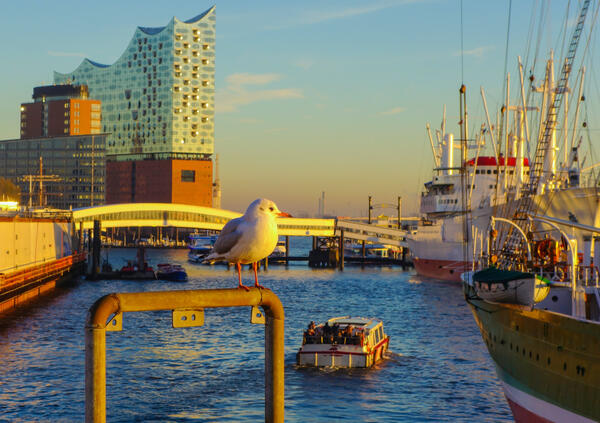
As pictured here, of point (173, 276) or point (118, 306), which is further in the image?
point (173, 276)

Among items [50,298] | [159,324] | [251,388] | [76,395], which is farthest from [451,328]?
[50,298]

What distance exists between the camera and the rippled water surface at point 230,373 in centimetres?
3391

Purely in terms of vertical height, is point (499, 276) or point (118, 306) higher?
point (118, 306)

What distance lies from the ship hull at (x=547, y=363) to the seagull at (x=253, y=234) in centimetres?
1143

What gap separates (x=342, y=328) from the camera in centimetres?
4288

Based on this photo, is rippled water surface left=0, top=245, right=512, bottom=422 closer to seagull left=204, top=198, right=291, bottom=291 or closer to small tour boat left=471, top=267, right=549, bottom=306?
small tour boat left=471, top=267, right=549, bottom=306

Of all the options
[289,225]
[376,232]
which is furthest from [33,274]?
[289,225]

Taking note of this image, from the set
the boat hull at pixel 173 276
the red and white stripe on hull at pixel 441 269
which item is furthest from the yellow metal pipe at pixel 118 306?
the red and white stripe on hull at pixel 441 269

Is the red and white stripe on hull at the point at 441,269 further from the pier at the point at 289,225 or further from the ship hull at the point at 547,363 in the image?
the ship hull at the point at 547,363

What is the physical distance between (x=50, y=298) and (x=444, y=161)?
7612 centimetres

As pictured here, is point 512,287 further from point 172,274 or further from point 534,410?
point 172,274

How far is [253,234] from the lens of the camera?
510 inches

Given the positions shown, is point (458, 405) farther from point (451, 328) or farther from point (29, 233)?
point (29, 233)

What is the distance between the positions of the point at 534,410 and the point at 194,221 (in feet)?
460
